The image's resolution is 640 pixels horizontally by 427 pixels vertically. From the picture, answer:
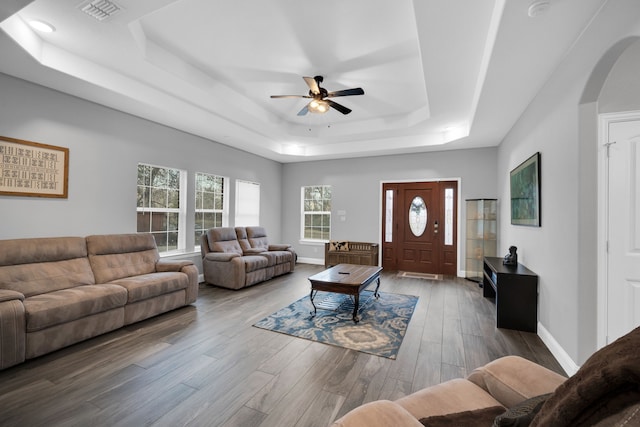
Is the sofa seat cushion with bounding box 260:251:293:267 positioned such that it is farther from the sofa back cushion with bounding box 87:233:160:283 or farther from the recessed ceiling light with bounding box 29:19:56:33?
the recessed ceiling light with bounding box 29:19:56:33

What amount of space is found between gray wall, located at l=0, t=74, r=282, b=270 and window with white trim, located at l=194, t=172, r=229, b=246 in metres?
0.23

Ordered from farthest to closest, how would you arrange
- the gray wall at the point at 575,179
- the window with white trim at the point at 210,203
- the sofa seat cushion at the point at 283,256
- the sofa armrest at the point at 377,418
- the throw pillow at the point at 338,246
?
1. the throw pillow at the point at 338,246
2. the sofa seat cushion at the point at 283,256
3. the window with white trim at the point at 210,203
4. the gray wall at the point at 575,179
5. the sofa armrest at the point at 377,418

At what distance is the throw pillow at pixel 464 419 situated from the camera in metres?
1.04

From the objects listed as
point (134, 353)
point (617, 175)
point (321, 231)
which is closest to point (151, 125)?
point (134, 353)

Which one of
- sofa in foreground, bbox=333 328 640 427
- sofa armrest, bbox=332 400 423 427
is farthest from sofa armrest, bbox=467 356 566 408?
sofa armrest, bbox=332 400 423 427

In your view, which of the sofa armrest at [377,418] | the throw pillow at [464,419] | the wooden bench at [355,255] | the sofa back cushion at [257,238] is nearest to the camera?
the sofa armrest at [377,418]

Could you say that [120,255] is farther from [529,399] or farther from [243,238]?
[529,399]

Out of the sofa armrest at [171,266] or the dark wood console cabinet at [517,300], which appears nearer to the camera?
the dark wood console cabinet at [517,300]

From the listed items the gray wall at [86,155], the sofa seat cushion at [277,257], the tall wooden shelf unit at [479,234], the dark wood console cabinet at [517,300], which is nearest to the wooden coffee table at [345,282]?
the dark wood console cabinet at [517,300]

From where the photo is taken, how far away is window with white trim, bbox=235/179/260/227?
638 cm

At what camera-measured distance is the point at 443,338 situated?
2.98 metres

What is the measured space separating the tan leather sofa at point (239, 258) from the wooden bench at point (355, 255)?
96 cm

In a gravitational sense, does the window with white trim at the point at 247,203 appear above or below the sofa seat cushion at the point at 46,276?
above

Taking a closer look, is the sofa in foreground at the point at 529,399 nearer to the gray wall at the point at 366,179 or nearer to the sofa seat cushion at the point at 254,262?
the sofa seat cushion at the point at 254,262
